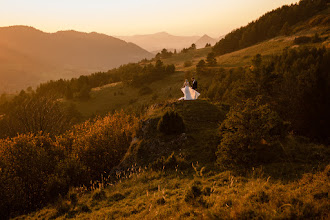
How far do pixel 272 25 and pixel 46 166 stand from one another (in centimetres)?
11991

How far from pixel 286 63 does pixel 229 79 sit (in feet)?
51.6

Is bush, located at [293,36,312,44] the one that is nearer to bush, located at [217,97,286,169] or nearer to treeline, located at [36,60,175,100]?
treeline, located at [36,60,175,100]

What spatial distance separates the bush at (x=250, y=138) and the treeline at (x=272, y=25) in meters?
104

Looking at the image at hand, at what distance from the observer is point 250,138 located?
9.41m

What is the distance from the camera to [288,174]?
27.6ft

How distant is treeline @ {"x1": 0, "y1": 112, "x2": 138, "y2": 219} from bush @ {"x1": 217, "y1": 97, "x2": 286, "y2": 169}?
29.7ft

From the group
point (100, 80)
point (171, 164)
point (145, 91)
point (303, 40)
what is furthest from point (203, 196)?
point (100, 80)

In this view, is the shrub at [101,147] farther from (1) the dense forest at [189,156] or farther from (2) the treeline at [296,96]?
(2) the treeline at [296,96]

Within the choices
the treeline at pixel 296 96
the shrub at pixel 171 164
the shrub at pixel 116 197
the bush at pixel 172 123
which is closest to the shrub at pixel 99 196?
the shrub at pixel 116 197

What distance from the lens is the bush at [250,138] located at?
935 centimetres

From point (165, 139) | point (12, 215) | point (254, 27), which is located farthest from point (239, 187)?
point (254, 27)

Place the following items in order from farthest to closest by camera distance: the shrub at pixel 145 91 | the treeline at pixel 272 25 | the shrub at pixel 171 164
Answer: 1. the treeline at pixel 272 25
2. the shrub at pixel 145 91
3. the shrub at pixel 171 164

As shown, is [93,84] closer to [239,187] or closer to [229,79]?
[229,79]

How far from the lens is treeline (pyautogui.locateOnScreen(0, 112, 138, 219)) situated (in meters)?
11.6
